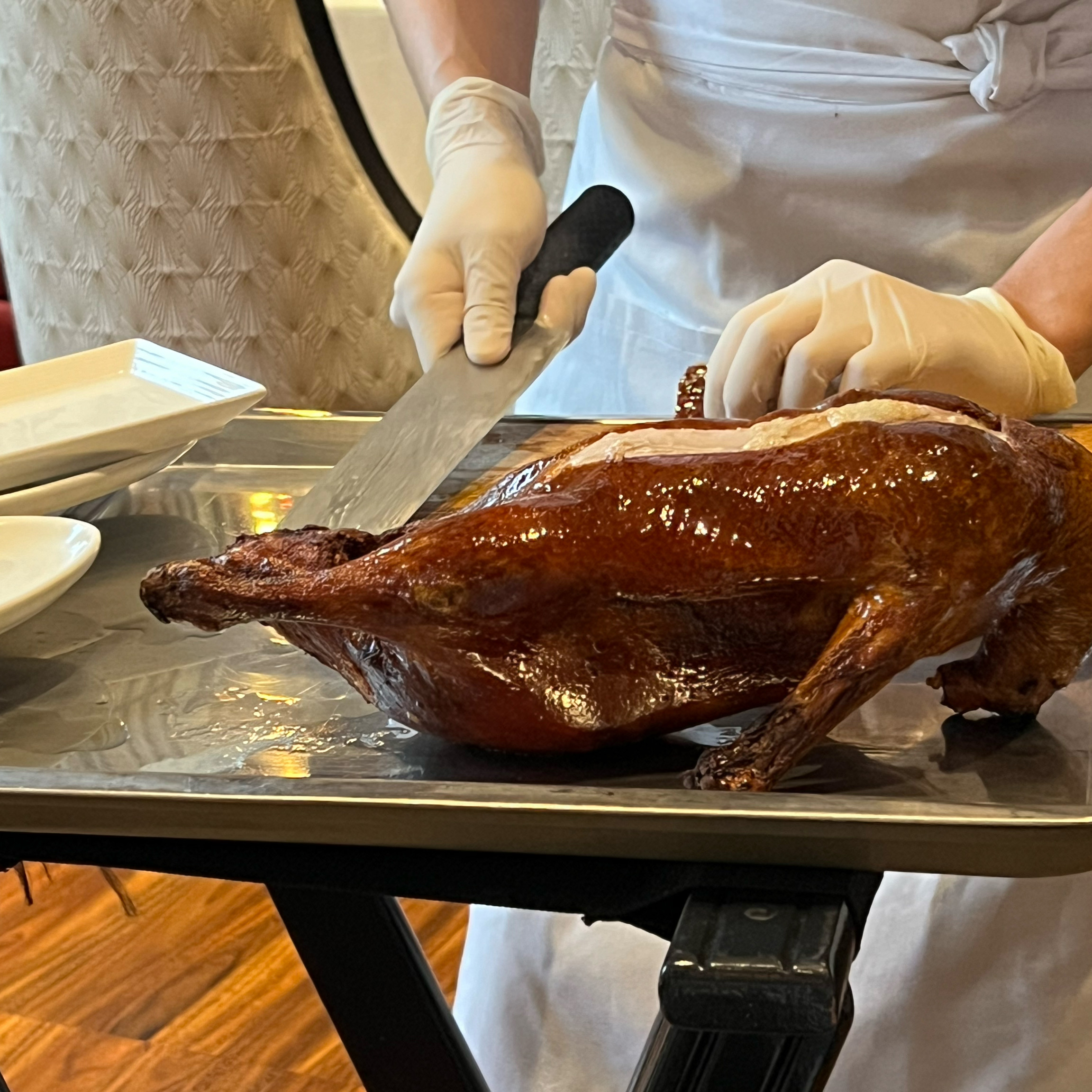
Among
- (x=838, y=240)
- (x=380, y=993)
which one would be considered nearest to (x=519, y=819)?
(x=380, y=993)

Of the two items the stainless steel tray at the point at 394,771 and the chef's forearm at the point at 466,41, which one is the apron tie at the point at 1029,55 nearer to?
the chef's forearm at the point at 466,41

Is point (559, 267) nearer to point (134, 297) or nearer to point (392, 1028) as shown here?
point (392, 1028)

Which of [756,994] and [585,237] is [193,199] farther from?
[756,994]

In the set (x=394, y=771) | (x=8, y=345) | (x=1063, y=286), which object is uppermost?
(x=1063, y=286)

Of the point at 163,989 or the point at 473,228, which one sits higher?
the point at 473,228

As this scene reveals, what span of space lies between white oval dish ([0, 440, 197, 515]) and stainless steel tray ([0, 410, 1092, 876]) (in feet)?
0.14

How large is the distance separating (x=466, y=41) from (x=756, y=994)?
1.53m

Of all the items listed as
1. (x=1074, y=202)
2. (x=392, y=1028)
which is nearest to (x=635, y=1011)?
(x=392, y=1028)

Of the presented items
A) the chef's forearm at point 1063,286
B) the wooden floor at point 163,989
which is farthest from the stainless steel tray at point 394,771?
the wooden floor at point 163,989

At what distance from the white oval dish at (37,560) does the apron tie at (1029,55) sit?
107cm

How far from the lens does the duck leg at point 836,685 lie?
2.36ft

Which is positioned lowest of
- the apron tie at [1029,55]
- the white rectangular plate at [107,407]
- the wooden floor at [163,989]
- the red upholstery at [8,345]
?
the wooden floor at [163,989]

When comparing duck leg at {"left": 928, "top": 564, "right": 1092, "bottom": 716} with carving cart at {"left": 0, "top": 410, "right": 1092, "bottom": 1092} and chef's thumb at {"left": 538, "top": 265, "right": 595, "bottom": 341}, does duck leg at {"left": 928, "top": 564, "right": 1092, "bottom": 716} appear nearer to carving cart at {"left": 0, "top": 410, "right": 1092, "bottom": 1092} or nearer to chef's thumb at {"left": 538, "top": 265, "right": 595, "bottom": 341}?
carving cart at {"left": 0, "top": 410, "right": 1092, "bottom": 1092}

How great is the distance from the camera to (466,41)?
1854 mm
